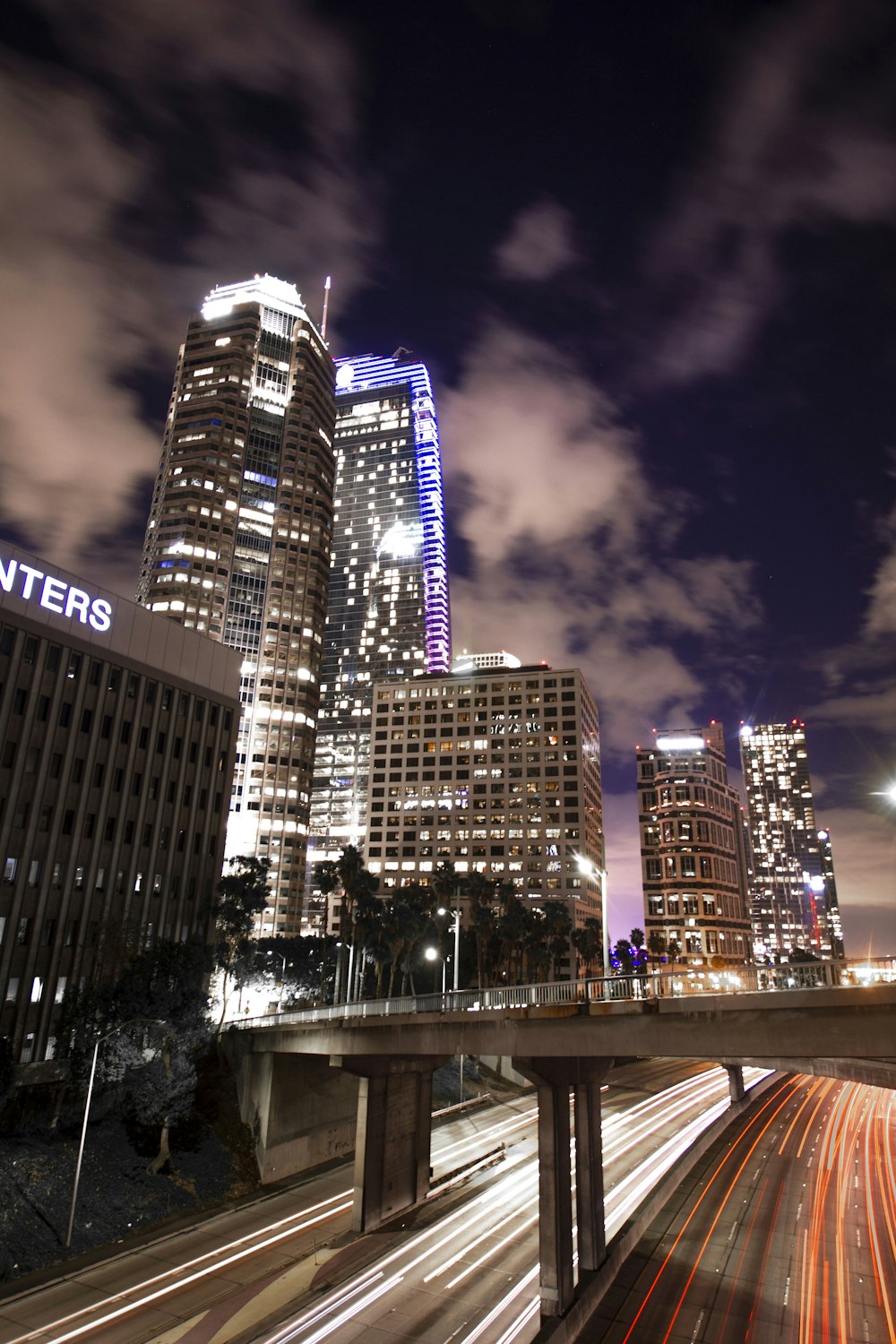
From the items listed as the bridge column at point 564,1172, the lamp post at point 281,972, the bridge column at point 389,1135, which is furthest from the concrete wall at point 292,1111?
the lamp post at point 281,972

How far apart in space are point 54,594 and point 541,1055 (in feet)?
210

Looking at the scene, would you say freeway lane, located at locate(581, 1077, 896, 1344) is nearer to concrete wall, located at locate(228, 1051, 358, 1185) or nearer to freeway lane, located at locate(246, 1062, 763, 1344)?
freeway lane, located at locate(246, 1062, 763, 1344)

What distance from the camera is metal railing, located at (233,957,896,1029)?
30.6 metres

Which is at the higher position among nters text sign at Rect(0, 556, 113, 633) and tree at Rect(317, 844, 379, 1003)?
nters text sign at Rect(0, 556, 113, 633)

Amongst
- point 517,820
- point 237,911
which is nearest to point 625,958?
point 517,820

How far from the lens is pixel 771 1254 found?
47.5 m

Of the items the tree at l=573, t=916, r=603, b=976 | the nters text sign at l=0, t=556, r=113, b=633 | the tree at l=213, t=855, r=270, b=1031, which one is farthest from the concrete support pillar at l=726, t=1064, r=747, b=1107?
the nters text sign at l=0, t=556, r=113, b=633

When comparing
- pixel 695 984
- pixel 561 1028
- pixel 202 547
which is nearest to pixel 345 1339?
pixel 561 1028

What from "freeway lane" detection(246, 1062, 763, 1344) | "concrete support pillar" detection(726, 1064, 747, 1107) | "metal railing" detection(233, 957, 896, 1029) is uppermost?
"metal railing" detection(233, 957, 896, 1029)

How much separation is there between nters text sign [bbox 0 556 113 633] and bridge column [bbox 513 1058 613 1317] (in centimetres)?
Answer: 6198

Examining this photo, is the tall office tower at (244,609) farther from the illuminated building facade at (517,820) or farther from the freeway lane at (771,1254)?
the freeway lane at (771,1254)

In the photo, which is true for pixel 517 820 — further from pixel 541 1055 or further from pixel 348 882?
pixel 541 1055

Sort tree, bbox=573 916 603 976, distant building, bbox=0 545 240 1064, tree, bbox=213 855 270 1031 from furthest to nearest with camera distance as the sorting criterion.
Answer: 1. tree, bbox=573 916 603 976
2. tree, bbox=213 855 270 1031
3. distant building, bbox=0 545 240 1064

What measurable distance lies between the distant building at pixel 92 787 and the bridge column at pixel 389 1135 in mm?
32051
